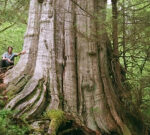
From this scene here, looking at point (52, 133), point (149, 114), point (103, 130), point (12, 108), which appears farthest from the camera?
point (149, 114)

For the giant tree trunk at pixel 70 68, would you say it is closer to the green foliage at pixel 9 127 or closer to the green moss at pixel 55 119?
the green moss at pixel 55 119

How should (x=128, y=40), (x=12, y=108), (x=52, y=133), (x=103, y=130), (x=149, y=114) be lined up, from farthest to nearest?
(x=149, y=114), (x=128, y=40), (x=103, y=130), (x=12, y=108), (x=52, y=133)

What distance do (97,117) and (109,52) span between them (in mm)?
1660

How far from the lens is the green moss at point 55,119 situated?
372 centimetres

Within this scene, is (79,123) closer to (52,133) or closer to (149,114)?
(52,133)

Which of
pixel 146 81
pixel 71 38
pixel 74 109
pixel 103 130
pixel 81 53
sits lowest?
pixel 103 130

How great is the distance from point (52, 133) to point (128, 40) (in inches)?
101

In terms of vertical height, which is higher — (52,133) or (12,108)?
(12,108)

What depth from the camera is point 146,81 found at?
16.0 ft

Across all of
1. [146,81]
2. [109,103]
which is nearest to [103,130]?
[109,103]

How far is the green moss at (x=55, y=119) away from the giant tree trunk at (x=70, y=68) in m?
0.20

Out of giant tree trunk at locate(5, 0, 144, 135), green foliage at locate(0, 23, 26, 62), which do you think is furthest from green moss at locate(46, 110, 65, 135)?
green foliage at locate(0, 23, 26, 62)

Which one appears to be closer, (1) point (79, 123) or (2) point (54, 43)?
A: (1) point (79, 123)

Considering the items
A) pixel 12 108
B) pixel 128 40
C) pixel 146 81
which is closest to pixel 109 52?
pixel 128 40
